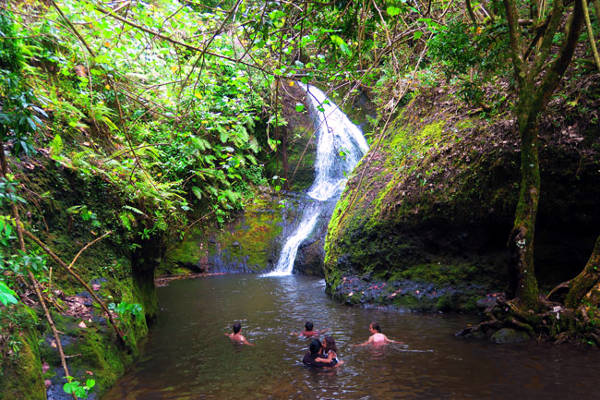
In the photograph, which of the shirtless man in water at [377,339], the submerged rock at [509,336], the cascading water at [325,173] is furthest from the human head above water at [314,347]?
the cascading water at [325,173]

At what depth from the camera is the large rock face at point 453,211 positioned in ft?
21.4

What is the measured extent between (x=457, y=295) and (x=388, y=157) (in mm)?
4488

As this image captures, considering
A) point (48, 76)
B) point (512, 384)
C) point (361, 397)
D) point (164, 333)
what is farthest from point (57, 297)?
point (512, 384)

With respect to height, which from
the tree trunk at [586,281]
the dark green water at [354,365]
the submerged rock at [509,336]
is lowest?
the dark green water at [354,365]

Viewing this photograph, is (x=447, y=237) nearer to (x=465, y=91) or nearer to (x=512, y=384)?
(x=465, y=91)

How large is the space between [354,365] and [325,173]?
47.8 ft

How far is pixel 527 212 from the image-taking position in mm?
5766

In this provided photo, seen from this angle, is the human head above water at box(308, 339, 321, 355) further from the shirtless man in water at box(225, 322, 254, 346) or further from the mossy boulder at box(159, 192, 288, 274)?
the mossy boulder at box(159, 192, 288, 274)

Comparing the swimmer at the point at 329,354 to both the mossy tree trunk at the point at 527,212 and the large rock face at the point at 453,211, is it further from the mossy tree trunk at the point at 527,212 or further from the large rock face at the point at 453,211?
the mossy tree trunk at the point at 527,212

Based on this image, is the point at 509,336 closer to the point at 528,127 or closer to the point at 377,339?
the point at 377,339

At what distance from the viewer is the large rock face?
6.54m

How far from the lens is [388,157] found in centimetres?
1095

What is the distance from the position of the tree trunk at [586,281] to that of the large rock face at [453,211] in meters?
1.34

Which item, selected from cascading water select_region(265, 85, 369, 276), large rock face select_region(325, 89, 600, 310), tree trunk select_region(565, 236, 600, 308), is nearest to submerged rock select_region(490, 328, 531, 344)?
tree trunk select_region(565, 236, 600, 308)
